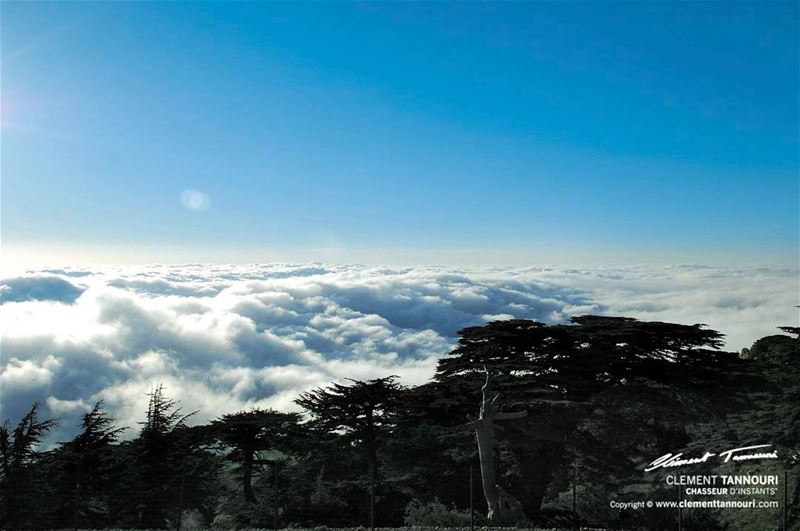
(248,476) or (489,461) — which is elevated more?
(489,461)

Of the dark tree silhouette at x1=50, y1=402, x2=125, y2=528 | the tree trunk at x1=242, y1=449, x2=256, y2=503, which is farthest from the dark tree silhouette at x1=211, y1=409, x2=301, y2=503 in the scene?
the dark tree silhouette at x1=50, y1=402, x2=125, y2=528

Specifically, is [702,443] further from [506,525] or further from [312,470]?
[312,470]

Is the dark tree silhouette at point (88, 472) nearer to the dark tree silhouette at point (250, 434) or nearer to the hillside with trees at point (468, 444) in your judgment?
the hillside with trees at point (468, 444)

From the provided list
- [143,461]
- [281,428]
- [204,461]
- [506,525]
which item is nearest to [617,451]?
[506,525]

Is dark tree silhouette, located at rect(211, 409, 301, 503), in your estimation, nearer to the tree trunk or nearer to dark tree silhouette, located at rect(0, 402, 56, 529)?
the tree trunk

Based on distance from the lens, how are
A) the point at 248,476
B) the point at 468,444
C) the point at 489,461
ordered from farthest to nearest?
the point at 248,476
the point at 468,444
the point at 489,461
